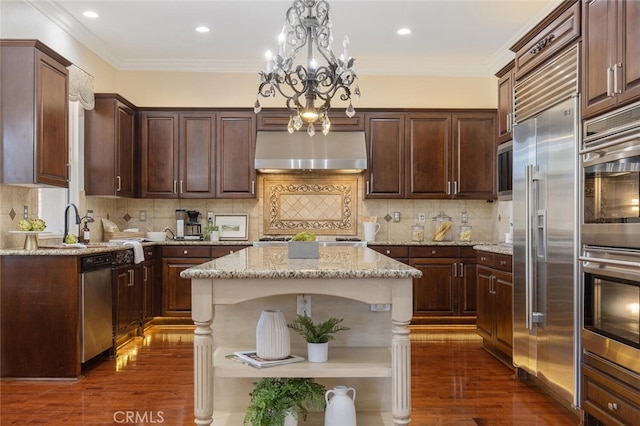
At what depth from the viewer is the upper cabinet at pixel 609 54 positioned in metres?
2.50

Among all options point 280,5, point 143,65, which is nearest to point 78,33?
point 143,65

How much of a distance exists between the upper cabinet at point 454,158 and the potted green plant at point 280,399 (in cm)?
389

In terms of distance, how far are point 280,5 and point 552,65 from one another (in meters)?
2.45

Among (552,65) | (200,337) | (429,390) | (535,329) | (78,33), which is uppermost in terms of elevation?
(78,33)

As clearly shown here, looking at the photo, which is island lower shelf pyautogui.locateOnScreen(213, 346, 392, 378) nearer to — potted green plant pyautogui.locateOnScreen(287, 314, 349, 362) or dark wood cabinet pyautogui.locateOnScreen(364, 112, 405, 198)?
potted green plant pyautogui.locateOnScreen(287, 314, 349, 362)

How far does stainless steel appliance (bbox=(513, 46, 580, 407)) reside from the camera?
3037 millimetres

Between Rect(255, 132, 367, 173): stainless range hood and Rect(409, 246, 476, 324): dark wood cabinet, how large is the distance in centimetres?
121

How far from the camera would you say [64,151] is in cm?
430

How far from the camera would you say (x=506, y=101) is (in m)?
4.73

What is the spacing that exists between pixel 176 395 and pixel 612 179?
2936 mm

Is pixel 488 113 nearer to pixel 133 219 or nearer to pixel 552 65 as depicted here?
pixel 552 65

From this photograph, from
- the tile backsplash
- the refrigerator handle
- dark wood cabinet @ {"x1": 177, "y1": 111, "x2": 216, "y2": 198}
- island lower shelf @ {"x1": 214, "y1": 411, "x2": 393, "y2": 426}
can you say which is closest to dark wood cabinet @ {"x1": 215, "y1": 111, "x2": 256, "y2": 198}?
dark wood cabinet @ {"x1": 177, "y1": 111, "x2": 216, "y2": 198}

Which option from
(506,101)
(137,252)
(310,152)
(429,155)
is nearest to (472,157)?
(429,155)

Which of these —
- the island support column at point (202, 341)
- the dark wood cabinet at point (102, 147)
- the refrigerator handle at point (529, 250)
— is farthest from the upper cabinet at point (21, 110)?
the refrigerator handle at point (529, 250)
